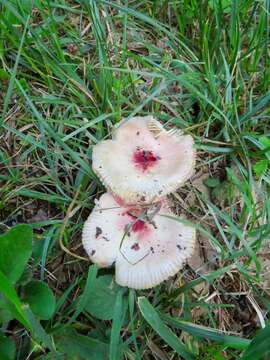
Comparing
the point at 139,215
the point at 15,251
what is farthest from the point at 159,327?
the point at 15,251

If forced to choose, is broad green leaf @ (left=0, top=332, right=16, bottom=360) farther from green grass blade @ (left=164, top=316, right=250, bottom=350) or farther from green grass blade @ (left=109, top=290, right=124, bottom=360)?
green grass blade @ (left=164, top=316, right=250, bottom=350)

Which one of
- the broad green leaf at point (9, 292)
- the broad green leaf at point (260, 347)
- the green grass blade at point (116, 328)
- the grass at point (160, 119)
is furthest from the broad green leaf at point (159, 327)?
the broad green leaf at point (9, 292)

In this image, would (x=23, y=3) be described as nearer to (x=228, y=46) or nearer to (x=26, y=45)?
(x=26, y=45)

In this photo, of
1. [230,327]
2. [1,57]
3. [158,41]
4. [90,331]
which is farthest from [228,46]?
[90,331]

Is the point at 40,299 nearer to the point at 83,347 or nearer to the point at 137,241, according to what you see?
the point at 83,347

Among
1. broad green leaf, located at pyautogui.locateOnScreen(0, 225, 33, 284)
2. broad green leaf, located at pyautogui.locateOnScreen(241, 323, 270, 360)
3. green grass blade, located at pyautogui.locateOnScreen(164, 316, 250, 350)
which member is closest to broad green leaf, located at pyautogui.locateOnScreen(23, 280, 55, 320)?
broad green leaf, located at pyautogui.locateOnScreen(0, 225, 33, 284)

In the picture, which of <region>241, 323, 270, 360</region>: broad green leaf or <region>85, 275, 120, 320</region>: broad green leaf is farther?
<region>85, 275, 120, 320</region>: broad green leaf
